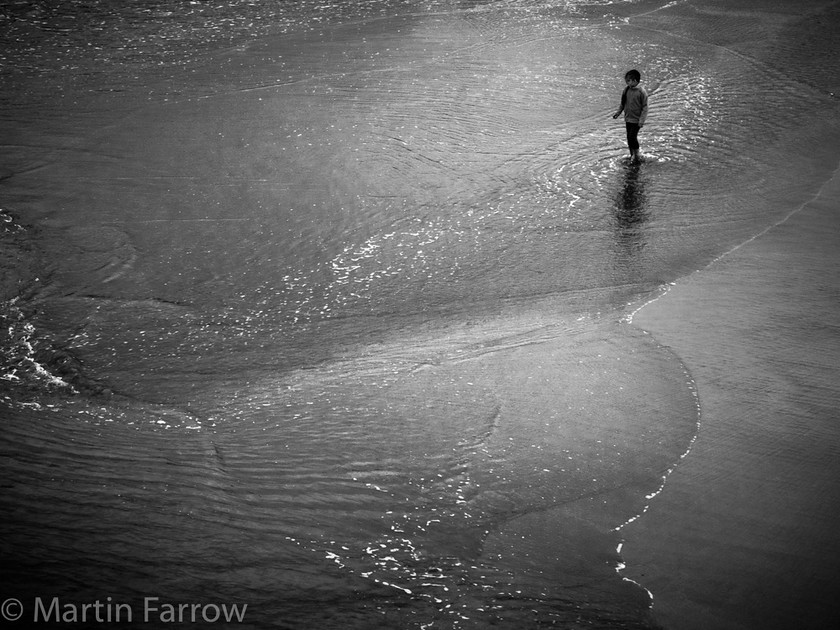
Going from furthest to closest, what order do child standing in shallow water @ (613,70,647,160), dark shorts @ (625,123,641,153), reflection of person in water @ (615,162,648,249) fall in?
dark shorts @ (625,123,641,153) → child standing in shallow water @ (613,70,647,160) → reflection of person in water @ (615,162,648,249)

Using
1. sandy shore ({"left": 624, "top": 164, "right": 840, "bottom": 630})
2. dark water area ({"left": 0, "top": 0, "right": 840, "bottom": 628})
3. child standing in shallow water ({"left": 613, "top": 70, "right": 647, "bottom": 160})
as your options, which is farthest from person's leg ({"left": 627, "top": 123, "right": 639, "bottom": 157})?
sandy shore ({"left": 624, "top": 164, "right": 840, "bottom": 630})

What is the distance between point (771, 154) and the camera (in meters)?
9.19

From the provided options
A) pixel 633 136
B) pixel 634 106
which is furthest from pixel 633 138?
pixel 634 106

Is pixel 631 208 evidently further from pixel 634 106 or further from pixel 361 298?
pixel 361 298

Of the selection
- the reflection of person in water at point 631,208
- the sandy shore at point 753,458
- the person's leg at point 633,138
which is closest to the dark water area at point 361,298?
the reflection of person in water at point 631,208

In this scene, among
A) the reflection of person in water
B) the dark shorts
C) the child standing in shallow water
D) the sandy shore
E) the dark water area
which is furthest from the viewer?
the dark shorts

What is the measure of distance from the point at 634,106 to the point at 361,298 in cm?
411

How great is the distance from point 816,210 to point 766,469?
4.09 m

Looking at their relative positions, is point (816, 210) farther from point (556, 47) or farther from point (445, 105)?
point (556, 47)

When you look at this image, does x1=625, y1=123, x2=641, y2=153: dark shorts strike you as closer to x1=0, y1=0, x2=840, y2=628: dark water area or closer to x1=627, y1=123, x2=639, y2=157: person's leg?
x1=627, y1=123, x2=639, y2=157: person's leg

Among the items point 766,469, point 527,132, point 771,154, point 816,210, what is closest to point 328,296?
point 766,469

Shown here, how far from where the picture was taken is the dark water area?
13.9ft

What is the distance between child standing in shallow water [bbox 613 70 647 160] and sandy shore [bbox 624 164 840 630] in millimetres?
2339

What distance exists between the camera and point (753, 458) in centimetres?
488
